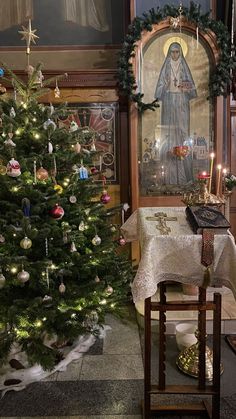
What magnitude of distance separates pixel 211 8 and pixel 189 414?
4.04 m

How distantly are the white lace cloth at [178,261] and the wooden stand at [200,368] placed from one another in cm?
21

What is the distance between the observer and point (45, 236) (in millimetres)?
2576

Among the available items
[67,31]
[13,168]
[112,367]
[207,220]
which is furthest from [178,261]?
[67,31]

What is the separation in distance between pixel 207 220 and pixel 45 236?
48.1 inches

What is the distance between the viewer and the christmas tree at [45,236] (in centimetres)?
255

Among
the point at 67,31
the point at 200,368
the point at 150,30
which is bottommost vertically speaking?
the point at 200,368

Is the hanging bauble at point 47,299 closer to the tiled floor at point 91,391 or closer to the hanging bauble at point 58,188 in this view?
the tiled floor at point 91,391

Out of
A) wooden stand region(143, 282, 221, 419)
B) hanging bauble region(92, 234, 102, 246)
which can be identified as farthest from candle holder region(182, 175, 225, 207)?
hanging bauble region(92, 234, 102, 246)

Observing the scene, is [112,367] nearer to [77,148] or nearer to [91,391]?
[91,391]

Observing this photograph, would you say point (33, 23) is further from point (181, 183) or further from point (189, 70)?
point (181, 183)

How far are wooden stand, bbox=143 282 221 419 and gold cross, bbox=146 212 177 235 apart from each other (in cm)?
37

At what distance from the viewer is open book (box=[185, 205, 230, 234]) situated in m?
1.74

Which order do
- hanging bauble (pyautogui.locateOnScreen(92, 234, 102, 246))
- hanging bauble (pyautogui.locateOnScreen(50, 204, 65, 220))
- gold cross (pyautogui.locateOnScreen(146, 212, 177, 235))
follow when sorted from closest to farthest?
gold cross (pyautogui.locateOnScreen(146, 212, 177, 235)) → hanging bauble (pyautogui.locateOnScreen(50, 204, 65, 220)) → hanging bauble (pyautogui.locateOnScreen(92, 234, 102, 246))

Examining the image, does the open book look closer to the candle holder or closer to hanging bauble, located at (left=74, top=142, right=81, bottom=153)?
the candle holder
